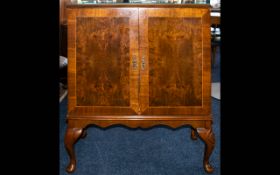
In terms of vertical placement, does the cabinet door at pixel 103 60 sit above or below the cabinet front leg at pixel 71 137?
above

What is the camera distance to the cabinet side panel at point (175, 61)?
1.86m

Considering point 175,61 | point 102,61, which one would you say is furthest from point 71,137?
point 175,61

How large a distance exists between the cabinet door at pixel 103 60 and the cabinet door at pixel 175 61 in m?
0.07

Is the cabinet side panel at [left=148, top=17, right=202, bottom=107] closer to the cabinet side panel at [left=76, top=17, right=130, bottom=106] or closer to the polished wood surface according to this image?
the polished wood surface

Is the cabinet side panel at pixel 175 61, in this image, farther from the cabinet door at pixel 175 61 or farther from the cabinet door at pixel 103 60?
the cabinet door at pixel 103 60

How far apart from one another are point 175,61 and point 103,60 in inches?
17.5

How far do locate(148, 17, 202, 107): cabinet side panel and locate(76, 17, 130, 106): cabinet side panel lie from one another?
0.17 m

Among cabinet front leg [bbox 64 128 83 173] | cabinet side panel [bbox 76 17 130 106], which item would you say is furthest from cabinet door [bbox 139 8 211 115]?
cabinet front leg [bbox 64 128 83 173]

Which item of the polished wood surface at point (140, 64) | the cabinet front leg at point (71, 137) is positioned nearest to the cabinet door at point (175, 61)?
the polished wood surface at point (140, 64)

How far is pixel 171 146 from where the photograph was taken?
2.45m

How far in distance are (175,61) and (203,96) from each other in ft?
0.92
